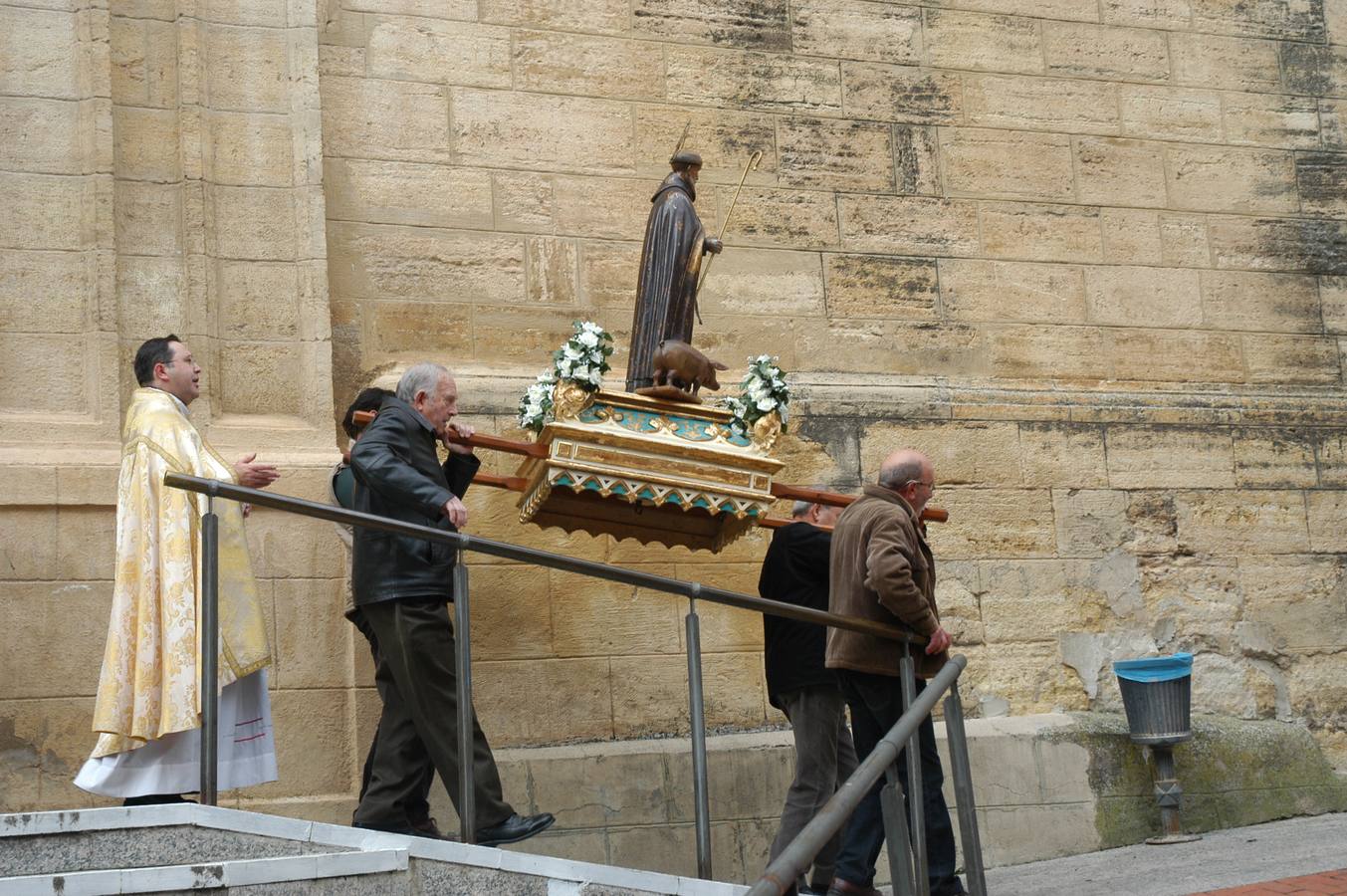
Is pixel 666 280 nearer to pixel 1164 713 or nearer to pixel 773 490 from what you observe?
pixel 773 490

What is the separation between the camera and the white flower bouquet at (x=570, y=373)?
257 inches

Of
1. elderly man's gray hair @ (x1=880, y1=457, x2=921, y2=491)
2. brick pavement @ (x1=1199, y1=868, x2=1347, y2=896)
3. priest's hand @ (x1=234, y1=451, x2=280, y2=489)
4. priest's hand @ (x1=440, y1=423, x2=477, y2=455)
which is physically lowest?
brick pavement @ (x1=1199, y1=868, x2=1347, y2=896)

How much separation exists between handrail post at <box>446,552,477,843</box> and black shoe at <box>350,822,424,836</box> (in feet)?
0.55

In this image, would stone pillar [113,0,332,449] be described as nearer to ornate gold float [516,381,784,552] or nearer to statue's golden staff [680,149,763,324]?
ornate gold float [516,381,784,552]

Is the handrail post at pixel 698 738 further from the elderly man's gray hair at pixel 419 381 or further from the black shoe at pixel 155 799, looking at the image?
the black shoe at pixel 155 799

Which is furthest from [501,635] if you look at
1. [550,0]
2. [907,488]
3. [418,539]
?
[550,0]

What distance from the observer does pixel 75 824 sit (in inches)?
182

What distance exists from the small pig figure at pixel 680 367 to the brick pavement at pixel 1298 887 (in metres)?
2.64

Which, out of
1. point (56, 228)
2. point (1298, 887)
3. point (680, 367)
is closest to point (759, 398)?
point (680, 367)

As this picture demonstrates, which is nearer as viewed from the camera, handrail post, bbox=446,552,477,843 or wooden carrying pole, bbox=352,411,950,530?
handrail post, bbox=446,552,477,843

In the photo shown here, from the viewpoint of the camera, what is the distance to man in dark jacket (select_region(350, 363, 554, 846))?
16.7 feet

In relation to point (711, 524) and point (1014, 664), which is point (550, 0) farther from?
point (1014, 664)

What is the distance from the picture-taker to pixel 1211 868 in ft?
21.9

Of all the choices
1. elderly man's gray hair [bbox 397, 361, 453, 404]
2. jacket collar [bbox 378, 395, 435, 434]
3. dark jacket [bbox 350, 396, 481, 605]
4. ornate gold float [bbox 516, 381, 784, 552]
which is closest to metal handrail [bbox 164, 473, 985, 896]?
dark jacket [bbox 350, 396, 481, 605]
